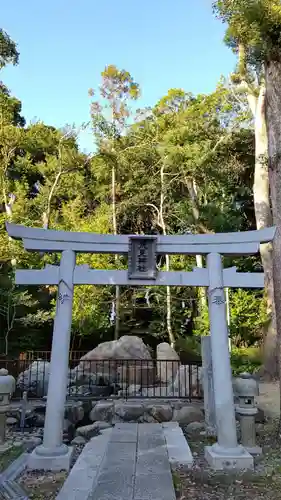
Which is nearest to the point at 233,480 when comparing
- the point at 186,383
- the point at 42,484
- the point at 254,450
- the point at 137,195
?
the point at 254,450

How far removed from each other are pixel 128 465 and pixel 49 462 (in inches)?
34.3

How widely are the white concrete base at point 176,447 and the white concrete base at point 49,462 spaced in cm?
117

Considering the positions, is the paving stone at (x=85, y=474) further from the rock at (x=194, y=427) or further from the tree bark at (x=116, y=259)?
the tree bark at (x=116, y=259)

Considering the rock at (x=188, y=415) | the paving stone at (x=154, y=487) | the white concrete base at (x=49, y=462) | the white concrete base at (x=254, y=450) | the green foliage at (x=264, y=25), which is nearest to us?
the paving stone at (x=154, y=487)

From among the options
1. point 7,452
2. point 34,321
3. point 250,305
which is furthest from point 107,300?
point 7,452

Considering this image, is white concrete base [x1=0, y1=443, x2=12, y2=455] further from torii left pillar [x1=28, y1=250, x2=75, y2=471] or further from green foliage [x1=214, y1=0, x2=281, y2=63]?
green foliage [x1=214, y1=0, x2=281, y2=63]

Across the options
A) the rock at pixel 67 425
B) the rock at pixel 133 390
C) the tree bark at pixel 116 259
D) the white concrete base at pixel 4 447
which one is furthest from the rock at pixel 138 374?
the tree bark at pixel 116 259

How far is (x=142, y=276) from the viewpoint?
5043mm

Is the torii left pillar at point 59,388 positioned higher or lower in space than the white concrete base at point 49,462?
higher

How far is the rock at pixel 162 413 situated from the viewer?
709cm

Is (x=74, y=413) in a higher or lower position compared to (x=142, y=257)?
lower

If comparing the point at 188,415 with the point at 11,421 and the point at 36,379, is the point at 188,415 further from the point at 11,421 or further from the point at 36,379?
the point at 36,379

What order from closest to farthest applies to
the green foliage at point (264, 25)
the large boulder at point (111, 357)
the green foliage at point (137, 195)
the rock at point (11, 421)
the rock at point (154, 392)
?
the green foliage at point (264, 25) → the rock at point (11, 421) → the rock at point (154, 392) → the large boulder at point (111, 357) → the green foliage at point (137, 195)

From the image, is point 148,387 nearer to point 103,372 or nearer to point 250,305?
point 103,372
